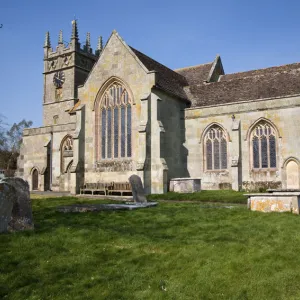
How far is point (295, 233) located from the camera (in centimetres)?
891

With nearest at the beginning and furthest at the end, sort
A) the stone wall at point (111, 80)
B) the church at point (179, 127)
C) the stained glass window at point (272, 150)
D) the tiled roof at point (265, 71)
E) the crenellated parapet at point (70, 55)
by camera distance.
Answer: the church at point (179, 127)
the stained glass window at point (272, 150)
the stone wall at point (111, 80)
the tiled roof at point (265, 71)
the crenellated parapet at point (70, 55)

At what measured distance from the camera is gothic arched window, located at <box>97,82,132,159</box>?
27656 mm

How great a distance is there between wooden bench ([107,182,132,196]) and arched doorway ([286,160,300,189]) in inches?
433

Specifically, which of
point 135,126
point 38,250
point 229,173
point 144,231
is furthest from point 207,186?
point 38,250

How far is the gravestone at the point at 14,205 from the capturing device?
9016mm

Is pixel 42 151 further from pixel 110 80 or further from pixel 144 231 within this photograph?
pixel 144 231

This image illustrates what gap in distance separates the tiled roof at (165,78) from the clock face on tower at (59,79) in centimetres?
2646

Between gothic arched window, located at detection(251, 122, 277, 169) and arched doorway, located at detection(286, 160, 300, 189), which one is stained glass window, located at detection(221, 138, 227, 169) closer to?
gothic arched window, located at detection(251, 122, 277, 169)

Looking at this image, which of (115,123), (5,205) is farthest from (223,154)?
(5,205)

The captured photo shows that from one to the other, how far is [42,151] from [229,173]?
801 inches

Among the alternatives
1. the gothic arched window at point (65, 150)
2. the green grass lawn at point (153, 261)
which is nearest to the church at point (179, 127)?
the gothic arched window at point (65, 150)

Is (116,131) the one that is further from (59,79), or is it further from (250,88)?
(59,79)

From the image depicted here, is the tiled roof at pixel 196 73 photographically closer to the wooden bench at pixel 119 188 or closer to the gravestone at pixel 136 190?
the wooden bench at pixel 119 188

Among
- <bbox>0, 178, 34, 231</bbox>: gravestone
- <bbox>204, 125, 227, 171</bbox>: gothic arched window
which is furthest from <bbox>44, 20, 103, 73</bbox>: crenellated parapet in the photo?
<bbox>0, 178, 34, 231</bbox>: gravestone
